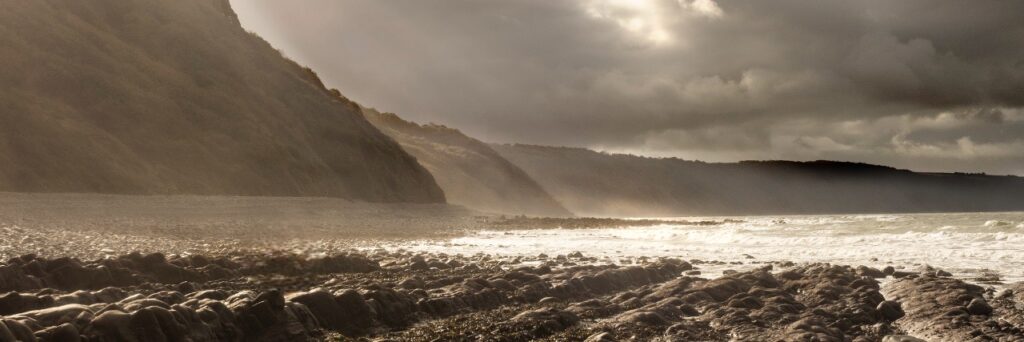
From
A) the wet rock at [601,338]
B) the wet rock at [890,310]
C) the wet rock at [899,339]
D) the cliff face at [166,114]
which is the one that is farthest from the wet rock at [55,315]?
the cliff face at [166,114]

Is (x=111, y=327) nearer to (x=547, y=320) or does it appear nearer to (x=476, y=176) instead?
(x=547, y=320)

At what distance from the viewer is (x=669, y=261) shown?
16984 mm

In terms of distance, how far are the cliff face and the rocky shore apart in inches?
1212

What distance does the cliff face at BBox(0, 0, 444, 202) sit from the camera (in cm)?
4181

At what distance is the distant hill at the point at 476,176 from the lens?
101m

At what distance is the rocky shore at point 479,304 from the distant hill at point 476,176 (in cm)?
8089

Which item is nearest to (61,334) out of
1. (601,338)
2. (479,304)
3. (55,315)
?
(55,315)

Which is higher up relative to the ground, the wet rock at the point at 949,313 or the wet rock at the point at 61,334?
the wet rock at the point at 61,334

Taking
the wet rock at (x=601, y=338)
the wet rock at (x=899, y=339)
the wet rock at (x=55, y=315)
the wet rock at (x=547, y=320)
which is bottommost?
the wet rock at (x=899, y=339)

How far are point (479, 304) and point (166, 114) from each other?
47432 millimetres

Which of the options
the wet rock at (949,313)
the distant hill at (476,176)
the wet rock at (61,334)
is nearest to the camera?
the wet rock at (61,334)

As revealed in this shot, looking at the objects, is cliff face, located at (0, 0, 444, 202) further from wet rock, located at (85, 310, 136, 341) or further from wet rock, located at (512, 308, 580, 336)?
wet rock, located at (512, 308, 580, 336)

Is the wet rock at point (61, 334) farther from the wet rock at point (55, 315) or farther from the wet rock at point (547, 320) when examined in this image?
the wet rock at point (547, 320)

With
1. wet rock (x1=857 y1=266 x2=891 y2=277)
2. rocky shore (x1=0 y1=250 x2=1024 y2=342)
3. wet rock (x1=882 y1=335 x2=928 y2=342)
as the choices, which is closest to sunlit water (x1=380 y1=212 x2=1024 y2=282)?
wet rock (x1=857 y1=266 x2=891 y2=277)
